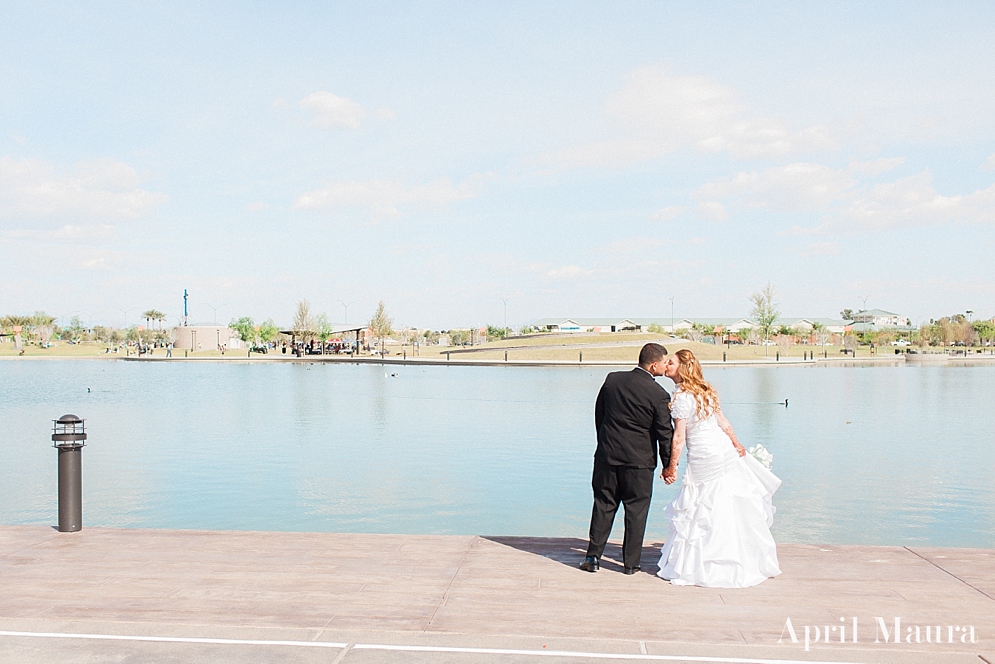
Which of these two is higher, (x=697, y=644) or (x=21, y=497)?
(x=697, y=644)

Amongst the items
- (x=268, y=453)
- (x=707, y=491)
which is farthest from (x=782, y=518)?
(x=268, y=453)

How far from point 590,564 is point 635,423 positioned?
1.28m

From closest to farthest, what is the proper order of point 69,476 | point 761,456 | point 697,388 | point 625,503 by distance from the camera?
point 697,388, point 625,503, point 761,456, point 69,476

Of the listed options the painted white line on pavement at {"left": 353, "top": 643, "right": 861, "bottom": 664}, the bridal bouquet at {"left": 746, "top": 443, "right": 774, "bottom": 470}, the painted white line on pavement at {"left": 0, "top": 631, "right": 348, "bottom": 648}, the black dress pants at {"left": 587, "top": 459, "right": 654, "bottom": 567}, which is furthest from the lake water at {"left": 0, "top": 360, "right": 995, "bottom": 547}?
the painted white line on pavement at {"left": 0, "top": 631, "right": 348, "bottom": 648}

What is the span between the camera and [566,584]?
21.9 feet

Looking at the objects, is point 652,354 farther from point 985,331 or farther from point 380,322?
point 985,331

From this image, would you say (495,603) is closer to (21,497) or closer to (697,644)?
(697,644)

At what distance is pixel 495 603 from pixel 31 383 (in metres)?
50.7

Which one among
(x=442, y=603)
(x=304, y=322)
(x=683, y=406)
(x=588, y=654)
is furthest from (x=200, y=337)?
(x=588, y=654)

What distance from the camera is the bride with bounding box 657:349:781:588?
6.72 metres

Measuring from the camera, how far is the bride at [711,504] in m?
6.72

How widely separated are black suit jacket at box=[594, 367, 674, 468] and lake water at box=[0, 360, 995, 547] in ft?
19.4

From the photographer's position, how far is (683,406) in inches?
276

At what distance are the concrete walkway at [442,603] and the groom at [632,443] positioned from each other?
11.2 inches
